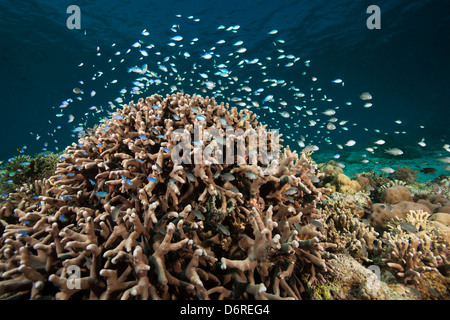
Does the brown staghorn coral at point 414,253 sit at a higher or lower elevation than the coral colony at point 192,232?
lower

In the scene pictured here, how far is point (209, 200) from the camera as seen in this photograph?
3.17m

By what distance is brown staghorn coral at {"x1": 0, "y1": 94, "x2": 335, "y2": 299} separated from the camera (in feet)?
7.80

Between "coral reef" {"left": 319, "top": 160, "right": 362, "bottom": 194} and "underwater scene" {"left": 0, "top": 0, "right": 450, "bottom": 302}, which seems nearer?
"underwater scene" {"left": 0, "top": 0, "right": 450, "bottom": 302}

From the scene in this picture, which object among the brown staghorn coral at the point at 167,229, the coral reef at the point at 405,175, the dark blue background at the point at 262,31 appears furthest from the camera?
the dark blue background at the point at 262,31

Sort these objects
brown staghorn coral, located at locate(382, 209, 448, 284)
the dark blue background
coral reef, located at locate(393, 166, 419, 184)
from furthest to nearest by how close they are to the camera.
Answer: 1. the dark blue background
2. coral reef, located at locate(393, 166, 419, 184)
3. brown staghorn coral, located at locate(382, 209, 448, 284)

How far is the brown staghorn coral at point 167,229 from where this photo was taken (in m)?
2.38

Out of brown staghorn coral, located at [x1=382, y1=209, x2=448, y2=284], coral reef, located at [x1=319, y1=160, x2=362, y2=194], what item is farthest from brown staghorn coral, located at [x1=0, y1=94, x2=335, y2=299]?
coral reef, located at [x1=319, y1=160, x2=362, y2=194]

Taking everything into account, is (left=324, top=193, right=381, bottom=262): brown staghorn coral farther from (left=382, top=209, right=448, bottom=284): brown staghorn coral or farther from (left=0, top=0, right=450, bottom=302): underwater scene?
(left=382, top=209, right=448, bottom=284): brown staghorn coral

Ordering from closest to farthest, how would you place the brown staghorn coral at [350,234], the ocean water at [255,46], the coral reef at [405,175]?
the brown staghorn coral at [350,234], the coral reef at [405,175], the ocean water at [255,46]

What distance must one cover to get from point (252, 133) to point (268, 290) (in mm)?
2698

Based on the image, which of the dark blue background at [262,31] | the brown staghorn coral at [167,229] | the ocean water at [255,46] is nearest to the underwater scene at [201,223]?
the brown staghorn coral at [167,229]

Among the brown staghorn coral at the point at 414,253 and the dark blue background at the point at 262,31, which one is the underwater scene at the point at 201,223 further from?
the dark blue background at the point at 262,31
